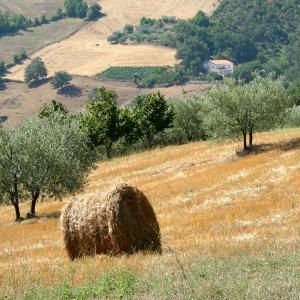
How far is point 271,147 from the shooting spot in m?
50.4

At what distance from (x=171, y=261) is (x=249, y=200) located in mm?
15843

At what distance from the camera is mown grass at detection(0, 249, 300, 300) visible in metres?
9.34

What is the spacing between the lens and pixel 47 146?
121 ft

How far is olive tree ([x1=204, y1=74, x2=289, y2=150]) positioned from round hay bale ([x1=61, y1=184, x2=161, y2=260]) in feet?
113

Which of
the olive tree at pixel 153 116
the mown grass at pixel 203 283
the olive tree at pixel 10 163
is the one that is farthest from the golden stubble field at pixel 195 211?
the olive tree at pixel 153 116

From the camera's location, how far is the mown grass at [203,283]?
934cm

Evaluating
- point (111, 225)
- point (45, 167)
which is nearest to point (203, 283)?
point (111, 225)

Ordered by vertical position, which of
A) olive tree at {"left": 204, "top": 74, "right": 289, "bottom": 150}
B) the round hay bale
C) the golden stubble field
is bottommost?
the golden stubble field

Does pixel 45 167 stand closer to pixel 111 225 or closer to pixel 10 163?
pixel 10 163

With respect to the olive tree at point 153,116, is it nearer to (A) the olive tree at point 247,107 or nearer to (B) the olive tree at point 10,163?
(A) the olive tree at point 247,107

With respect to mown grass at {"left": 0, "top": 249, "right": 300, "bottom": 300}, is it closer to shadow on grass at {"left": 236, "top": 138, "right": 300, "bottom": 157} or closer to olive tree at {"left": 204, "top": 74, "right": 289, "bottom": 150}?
shadow on grass at {"left": 236, "top": 138, "right": 300, "bottom": 157}

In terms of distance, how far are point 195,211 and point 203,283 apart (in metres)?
18.0

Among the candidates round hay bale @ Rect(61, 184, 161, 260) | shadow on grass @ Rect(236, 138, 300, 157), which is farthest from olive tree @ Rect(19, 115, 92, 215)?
round hay bale @ Rect(61, 184, 161, 260)

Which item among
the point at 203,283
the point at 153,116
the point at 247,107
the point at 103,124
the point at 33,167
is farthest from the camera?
the point at 153,116
